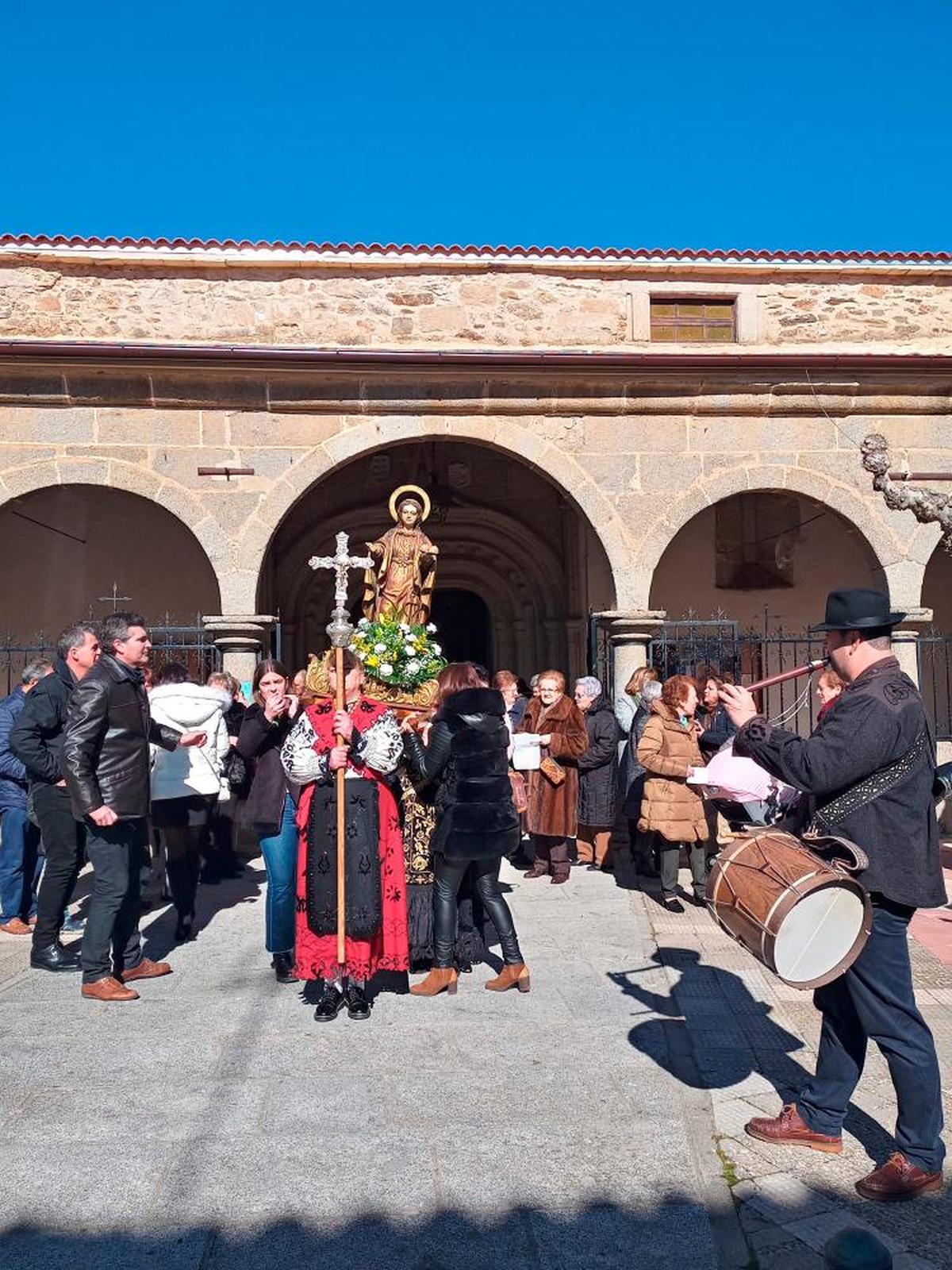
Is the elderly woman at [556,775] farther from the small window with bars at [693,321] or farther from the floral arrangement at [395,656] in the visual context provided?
the small window with bars at [693,321]

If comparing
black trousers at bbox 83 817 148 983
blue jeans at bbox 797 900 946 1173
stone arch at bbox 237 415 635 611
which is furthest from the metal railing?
blue jeans at bbox 797 900 946 1173

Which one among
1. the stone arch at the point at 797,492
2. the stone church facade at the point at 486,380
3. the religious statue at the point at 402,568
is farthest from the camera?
the stone arch at the point at 797,492

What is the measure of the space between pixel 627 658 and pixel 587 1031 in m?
5.57

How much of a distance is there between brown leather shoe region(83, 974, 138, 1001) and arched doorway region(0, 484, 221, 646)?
301 inches

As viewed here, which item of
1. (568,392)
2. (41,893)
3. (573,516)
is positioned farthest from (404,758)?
(573,516)

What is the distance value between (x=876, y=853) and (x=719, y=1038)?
160 cm

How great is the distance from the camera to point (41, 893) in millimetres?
5594

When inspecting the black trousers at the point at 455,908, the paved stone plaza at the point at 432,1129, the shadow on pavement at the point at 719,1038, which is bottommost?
the shadow on pavement at the point at 719,1038

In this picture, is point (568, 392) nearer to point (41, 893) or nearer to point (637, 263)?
point (637, 263)

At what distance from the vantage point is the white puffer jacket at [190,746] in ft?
20.1

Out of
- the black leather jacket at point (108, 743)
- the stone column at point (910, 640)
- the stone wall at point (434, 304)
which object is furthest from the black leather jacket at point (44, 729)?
the stone column at point (910, 640)

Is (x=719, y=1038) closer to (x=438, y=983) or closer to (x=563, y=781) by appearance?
(x=438, y=983)

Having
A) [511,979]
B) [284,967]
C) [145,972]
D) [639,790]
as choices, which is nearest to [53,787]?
[145,972]

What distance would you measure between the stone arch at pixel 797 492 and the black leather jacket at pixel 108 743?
19.2 ft
